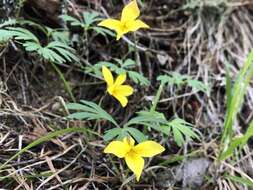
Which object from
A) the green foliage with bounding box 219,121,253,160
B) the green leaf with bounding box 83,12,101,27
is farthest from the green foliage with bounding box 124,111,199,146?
the green leaf with bounding box 83,12,101,27

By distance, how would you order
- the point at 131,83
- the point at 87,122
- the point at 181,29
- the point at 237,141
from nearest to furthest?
1. the point at 237,141
2. the point at 87,122
3. the point at 131,83
4. the point at 181,29

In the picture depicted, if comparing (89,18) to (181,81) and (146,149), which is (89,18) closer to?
(181,81)

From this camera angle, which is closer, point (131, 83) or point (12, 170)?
point (12, 170)

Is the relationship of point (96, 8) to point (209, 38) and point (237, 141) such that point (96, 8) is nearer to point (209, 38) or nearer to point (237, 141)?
point (209, 38)

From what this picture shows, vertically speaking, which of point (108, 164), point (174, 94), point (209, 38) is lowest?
point (108, 164)

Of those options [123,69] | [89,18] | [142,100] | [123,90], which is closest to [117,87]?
[123,90]

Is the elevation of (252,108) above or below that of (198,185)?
above

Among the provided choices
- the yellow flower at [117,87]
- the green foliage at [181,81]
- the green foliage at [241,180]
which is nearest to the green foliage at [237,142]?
the green foliage at [241,180]

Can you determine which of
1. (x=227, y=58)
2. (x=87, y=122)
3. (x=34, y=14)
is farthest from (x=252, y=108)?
(x=34, y=14)
